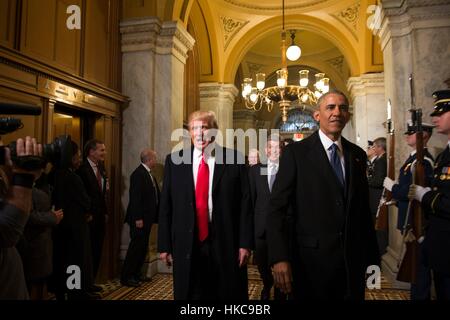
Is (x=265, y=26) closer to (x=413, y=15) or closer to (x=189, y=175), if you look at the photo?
(x=413, y=15)

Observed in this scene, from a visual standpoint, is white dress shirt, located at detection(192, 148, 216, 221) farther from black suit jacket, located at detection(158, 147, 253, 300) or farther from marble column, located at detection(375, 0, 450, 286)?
marble column, located at detection(375, 0, 450, 286)

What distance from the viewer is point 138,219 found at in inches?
187

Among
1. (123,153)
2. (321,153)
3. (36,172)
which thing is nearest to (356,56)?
(123,153)

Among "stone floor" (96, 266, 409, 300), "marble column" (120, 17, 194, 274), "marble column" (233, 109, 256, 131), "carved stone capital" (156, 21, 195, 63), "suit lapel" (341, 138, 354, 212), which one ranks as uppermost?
"marble column" (233, 109, 256, 131)

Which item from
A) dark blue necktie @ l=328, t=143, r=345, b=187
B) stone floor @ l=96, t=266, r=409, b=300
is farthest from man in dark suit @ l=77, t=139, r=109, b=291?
dark blue necktie @ l=328, t=143, r=345, b=187

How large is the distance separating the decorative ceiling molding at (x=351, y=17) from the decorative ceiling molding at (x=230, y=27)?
8.34 feet

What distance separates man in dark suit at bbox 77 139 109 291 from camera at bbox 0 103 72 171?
115 inches

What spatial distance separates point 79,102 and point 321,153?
3355 millimetres

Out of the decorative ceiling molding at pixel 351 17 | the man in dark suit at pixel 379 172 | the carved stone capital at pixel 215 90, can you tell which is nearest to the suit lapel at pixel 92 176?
the man in dark suit at pixel 379 172

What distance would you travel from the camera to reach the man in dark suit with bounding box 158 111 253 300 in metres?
2.55

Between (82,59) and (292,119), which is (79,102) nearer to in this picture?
(82,59)

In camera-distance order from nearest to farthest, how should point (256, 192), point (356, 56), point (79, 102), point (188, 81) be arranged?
point (256, 192) → point (79, 102) → point (188, 81) → point (356, 56)

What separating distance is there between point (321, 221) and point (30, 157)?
5.03 feet

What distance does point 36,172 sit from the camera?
57.2 inches
